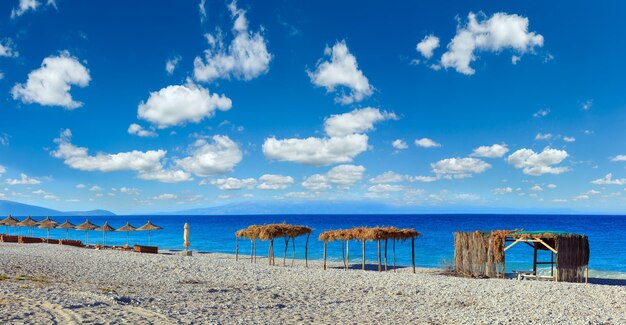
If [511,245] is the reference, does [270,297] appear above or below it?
below

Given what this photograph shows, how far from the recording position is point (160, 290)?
42.3ft

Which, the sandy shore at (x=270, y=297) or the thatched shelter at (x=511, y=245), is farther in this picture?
the thatched shelter at (x=511, y=245)

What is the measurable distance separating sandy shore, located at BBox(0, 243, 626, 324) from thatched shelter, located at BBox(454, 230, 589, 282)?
6.23ft

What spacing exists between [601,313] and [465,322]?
13.7ft

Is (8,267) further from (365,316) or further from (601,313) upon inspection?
(601,313)

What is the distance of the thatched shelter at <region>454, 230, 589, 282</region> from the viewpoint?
59.0 ft

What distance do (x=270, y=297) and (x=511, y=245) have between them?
11.0m

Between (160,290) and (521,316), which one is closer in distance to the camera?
(521,316)

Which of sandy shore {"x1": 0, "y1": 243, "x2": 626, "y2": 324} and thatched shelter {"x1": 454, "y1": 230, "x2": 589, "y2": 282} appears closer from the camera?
→ sandy shore {"x1": 0, "y1": 243, "x2": 626, "y2": 324}

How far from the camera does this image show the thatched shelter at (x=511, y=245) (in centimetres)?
1797

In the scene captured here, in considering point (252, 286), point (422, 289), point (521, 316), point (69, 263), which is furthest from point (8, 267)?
point (521, 316)

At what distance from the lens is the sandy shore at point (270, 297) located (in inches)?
366

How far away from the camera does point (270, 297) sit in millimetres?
12508

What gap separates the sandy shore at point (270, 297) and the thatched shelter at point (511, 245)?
1898 millimetres
